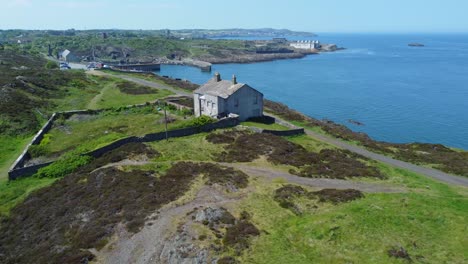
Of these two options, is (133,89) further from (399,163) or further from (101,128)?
(399,163)

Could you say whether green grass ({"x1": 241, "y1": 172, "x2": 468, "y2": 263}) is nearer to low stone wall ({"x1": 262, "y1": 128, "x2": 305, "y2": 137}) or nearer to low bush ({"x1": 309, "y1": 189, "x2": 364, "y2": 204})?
low bush ({"x1": 309, "y1": 189, "x2": 364, "y2": 204})

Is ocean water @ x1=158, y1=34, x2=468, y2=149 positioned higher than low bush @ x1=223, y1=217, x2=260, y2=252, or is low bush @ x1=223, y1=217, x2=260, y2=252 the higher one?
low bush @ x1=223, y1=217, x2=260, y2=252

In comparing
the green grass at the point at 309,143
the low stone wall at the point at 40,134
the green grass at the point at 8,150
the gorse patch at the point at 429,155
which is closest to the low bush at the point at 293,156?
the green grass at the point at 309,143

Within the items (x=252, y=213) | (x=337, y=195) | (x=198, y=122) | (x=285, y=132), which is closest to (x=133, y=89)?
(x=198, y=122)

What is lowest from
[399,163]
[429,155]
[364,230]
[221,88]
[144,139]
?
[429,155]

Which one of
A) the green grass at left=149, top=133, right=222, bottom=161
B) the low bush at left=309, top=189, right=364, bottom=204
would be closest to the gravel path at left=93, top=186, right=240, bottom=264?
the low bush at left=309, top=189, right=364, bottom=204

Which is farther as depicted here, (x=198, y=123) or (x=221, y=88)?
(x=221, y=88)
